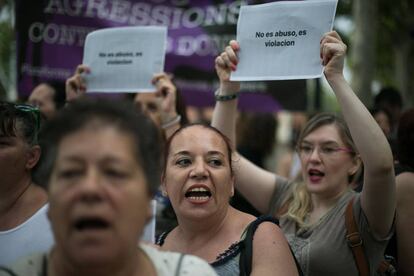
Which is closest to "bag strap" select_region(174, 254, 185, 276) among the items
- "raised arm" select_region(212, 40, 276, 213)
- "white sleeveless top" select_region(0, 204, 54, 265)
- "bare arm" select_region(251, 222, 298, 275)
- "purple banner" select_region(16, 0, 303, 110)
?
"bare arm" select_region(251, 222, 298, 275)

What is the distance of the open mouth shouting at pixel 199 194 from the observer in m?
2.70

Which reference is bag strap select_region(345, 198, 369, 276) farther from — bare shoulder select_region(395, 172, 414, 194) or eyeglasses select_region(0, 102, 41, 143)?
eyeglasses select_region(0, 102, 41, 143)

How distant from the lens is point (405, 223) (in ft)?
10.0

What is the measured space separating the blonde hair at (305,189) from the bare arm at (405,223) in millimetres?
478

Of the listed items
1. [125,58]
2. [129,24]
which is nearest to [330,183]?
[125,58]

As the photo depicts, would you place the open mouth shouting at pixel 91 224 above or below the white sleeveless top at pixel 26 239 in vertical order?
above

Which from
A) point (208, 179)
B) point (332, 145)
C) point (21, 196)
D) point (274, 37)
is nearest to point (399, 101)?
point (332, 145)

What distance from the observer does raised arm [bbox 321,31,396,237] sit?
2.59 m

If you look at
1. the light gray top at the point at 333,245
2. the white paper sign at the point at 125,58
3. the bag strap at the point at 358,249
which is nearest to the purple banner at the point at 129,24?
the white paper sign at the point at 125,58

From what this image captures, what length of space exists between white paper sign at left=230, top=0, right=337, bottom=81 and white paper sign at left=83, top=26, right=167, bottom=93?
35.1 inches

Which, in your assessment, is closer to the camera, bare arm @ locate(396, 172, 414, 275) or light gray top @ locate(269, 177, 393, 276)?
light gray top @ locate(269, 177, 393, 276)

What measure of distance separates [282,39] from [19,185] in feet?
4.86

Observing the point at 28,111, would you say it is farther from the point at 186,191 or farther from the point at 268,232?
the point at 268,232

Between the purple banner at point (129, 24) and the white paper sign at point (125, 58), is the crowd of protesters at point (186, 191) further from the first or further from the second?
the purple banner at point (129, 24)
